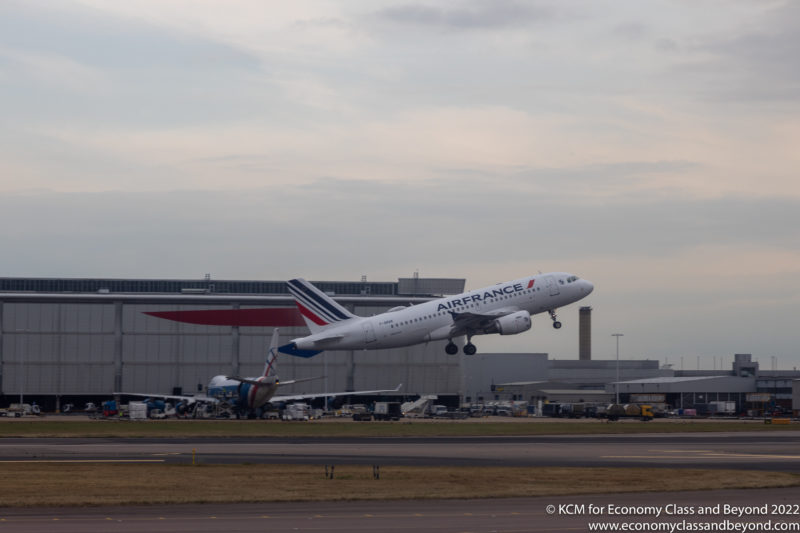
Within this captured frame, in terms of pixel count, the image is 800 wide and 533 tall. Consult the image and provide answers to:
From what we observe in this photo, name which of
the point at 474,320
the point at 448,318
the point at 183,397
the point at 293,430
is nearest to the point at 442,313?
the point at 448,318

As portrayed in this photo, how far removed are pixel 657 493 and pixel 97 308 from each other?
109216 mm

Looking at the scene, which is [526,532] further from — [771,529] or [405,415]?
[405,415]

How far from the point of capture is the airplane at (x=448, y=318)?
8694 cm

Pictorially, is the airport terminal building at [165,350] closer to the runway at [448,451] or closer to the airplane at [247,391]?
the airplane at [247,391]

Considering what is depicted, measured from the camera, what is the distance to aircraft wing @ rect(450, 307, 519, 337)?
286 feet

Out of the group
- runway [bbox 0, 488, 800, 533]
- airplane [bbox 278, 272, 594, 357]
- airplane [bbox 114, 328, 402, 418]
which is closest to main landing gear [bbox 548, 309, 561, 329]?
airplane [bbox 278, 272, 594, 357]

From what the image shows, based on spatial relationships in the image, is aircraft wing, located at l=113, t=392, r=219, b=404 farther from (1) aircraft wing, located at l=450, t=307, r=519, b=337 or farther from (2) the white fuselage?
(1) aircraft wing, located at l=450, t=307, r=519, b=337

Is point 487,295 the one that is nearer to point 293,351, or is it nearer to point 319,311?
point 319,311

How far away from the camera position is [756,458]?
52.0 meters

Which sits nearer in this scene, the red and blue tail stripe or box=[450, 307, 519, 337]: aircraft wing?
box=[450, 307, 519, 337]: aircraft wing

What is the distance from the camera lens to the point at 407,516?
1144 inches

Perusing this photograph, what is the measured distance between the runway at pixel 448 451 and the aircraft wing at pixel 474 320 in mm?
16323

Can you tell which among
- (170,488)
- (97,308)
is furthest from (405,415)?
(170,488)

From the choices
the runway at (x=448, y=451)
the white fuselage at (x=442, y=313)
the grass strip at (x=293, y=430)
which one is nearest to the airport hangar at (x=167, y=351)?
the grass strip at (x=293, y=430)
